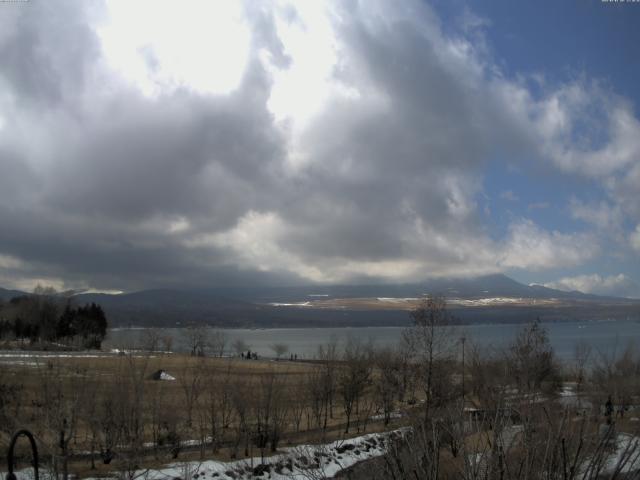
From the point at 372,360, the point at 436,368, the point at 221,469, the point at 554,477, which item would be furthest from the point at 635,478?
the point at 372,360

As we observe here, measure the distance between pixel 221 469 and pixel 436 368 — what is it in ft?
81.4

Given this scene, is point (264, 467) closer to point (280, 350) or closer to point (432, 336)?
point (432, 336)

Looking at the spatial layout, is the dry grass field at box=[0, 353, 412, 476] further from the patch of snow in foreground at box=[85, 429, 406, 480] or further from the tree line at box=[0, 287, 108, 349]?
the tree line at box=[0, 287, 108, 349]

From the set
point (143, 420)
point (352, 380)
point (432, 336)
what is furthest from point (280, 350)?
point (143, 420)

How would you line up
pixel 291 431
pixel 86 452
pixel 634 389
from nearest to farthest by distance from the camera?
pixel 86 452 < pixel 291 431 < pixel 634 389

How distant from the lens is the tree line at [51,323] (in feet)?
364

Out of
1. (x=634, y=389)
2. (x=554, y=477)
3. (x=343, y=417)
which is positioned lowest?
(x=343, y=417)

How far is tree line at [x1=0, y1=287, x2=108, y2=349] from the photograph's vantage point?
111 meters

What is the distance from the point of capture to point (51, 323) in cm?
11519

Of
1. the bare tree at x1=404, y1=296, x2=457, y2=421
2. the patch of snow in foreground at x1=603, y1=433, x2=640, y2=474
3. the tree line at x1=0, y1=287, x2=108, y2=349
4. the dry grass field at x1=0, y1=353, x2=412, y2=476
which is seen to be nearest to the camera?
the patch of snow in foreground at x1=603, y1=433, x2=640, y2=474

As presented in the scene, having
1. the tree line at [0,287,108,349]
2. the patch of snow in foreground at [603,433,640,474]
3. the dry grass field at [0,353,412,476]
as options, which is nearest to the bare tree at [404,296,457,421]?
the dry grass field at [0,353,412,476]

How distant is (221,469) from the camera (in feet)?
87.9

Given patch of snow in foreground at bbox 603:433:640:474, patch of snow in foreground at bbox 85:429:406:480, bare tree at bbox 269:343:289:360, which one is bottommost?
bare tree at bbox 269:343:289:360

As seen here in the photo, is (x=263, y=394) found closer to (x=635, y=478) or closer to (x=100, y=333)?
(x=635, y=478)
